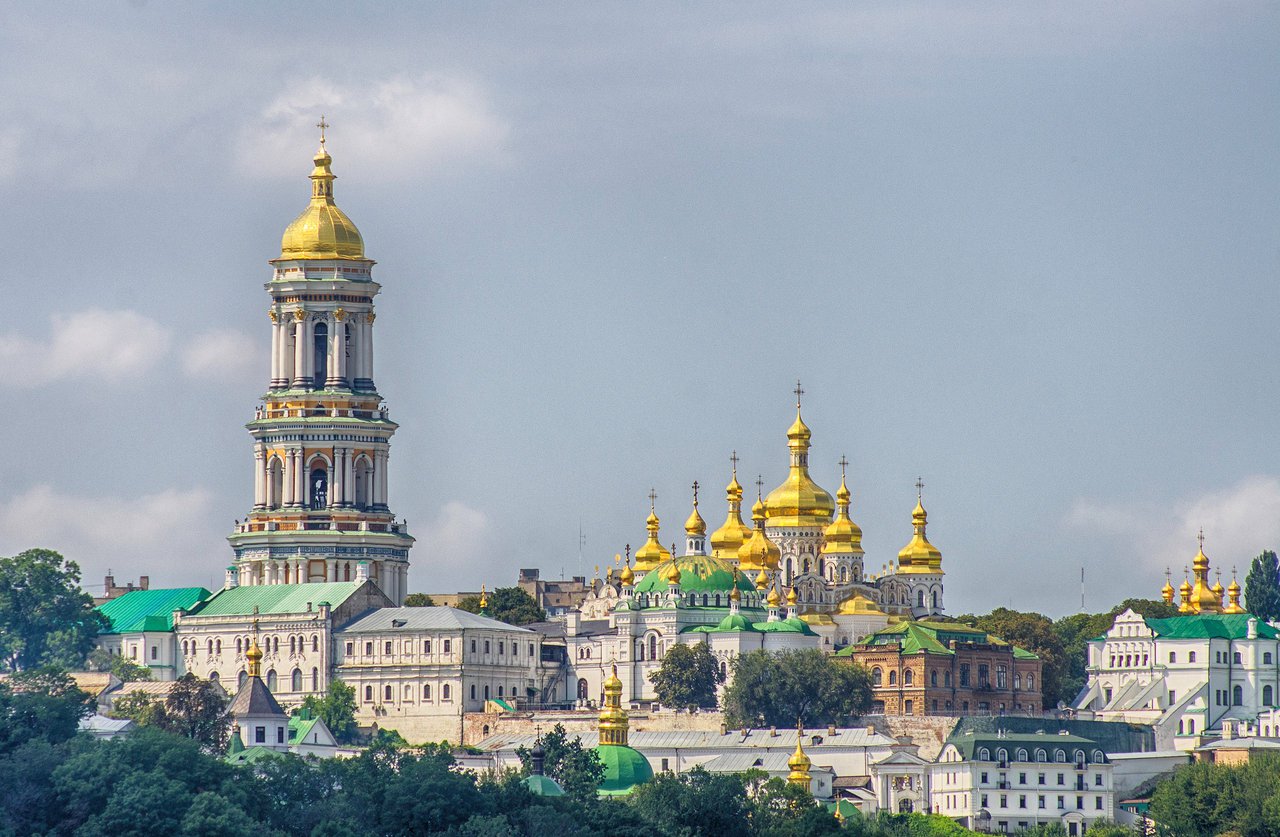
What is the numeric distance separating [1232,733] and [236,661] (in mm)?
33702

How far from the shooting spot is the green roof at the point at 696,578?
5728 inches

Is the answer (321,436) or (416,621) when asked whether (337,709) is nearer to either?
(416,621)

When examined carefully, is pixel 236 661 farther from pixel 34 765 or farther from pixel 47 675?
pixel 34 765

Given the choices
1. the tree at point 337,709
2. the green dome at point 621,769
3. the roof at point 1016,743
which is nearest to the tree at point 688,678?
the tree at point 337,709

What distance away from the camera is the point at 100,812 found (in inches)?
3585

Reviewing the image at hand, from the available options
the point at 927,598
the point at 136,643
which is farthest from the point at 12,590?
the point at 927,598

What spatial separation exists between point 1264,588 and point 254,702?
50.0 meters

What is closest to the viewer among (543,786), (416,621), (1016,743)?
(543,786)

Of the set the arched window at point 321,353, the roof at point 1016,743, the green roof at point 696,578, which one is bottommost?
the roof at point 1016,743

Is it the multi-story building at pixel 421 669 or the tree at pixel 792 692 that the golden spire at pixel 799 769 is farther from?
the multi-story building at pixel 421 669

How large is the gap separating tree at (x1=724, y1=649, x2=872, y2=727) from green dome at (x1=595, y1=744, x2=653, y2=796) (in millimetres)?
14453

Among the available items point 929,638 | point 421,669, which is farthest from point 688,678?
point 421,669

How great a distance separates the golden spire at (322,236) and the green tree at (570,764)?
27.7m

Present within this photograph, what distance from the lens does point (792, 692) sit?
13425 centimetres
